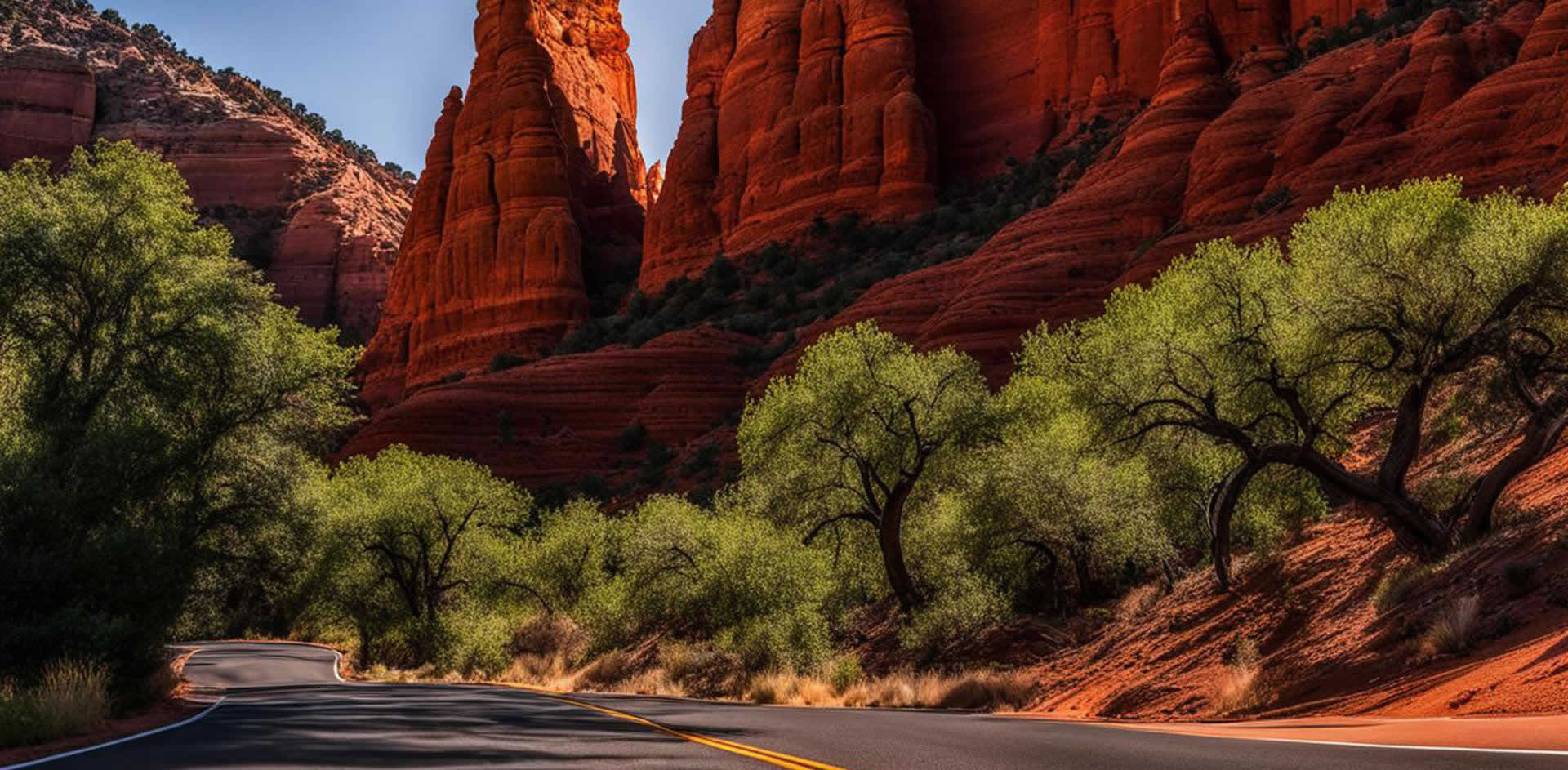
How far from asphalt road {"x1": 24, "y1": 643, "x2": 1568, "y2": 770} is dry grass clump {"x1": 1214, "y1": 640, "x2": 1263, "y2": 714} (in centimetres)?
316

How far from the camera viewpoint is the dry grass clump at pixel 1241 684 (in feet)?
50.5

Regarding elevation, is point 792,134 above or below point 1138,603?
above

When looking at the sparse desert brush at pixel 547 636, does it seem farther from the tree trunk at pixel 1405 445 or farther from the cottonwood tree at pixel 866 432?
the tree trunk at pixel 1405 445

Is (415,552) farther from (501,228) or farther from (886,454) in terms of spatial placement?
(501,228)

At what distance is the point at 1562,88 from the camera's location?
37.4 m

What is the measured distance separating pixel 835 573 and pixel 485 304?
7073 centimetres

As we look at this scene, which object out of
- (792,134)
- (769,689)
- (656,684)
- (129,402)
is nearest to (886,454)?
(769,689)

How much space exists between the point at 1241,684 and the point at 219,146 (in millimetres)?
141241

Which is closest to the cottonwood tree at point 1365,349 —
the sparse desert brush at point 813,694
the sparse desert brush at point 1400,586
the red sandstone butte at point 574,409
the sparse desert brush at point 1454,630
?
the sparse desert brush at point 1400,586

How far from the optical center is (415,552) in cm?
4116

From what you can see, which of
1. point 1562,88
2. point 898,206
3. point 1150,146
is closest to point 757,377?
point 898,206

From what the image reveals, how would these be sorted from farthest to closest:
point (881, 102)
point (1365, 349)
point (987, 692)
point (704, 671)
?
point (881, 102)
point (704, 671)
point (987, 692)
point (1365, 349)

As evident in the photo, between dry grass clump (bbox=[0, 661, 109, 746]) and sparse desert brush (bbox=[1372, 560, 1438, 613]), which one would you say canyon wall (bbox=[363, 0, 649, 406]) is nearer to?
dry grass clump (bbox=[0, 661, 109, 746])

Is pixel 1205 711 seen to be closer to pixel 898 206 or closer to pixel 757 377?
pixel 757 377
